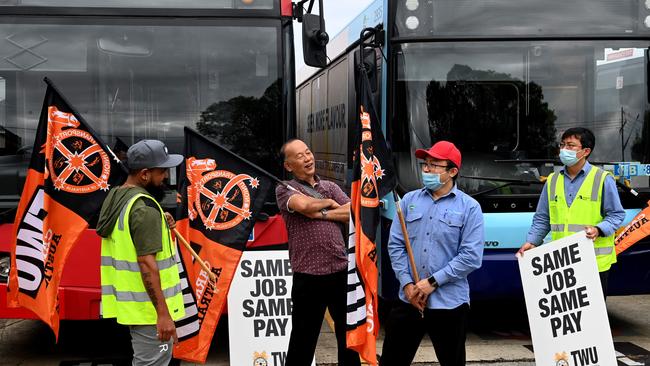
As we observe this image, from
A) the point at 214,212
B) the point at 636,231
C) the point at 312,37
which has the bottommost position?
the point at 636,231

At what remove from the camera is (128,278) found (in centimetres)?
407

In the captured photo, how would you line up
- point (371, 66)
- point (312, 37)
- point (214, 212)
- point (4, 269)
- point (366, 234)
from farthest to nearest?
1. point (371, 66)
2. point (312, 37)
3. point (4, 269)
4. point (214, 212)
5. point (366, 234)

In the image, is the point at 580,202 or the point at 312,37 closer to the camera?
the point at 580,202

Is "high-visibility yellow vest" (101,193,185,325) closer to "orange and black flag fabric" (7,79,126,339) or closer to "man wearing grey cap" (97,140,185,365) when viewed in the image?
"man wearing grey cap" (97,140,185,365)

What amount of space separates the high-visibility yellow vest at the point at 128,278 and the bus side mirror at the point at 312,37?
2665 millimetres

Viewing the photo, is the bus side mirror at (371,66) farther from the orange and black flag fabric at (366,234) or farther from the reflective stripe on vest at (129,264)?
the reflective stripe on vest at (129,264)

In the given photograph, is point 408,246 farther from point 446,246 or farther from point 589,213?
point 589,213

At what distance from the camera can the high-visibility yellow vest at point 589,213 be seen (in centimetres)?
573

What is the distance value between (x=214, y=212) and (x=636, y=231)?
3623 mm

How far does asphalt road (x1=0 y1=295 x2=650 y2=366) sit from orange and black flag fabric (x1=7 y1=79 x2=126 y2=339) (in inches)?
55.6

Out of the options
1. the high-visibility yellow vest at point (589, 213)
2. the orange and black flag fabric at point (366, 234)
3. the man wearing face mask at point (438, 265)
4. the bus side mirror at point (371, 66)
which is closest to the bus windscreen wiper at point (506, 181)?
the high-visibility yellow vest at point (589, 213)

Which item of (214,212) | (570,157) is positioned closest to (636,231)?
(570,157)

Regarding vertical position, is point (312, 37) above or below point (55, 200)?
above

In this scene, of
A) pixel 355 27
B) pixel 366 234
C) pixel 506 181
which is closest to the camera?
pixel 366 234
